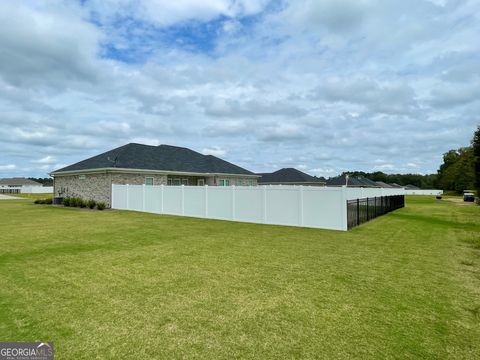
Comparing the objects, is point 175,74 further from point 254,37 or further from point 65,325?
point 65,325

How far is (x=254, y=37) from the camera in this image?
642 inches

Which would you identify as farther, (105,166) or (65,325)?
(105,166)

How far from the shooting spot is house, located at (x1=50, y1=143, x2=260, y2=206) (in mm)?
23656

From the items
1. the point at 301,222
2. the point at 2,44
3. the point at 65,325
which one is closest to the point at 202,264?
the point at 65,325

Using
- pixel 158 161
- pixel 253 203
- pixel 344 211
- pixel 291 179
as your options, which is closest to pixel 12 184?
pixel 158 161

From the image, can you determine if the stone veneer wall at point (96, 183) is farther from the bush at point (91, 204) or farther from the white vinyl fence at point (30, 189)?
the white vinyl fence at point (30, 189)

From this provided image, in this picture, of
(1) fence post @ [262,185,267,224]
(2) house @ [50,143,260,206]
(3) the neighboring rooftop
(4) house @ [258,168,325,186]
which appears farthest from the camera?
(3) the neighboring rooftop

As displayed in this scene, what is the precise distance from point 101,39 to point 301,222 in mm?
13608

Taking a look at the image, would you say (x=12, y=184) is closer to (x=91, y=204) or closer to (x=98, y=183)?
(x=98, y=183)

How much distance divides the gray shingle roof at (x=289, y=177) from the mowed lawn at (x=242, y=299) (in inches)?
1276

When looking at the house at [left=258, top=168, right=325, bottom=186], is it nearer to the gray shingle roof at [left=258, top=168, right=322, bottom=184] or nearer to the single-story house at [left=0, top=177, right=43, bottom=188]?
the gray shingle roof at [left=258, top=168, right=322, bottom=184]

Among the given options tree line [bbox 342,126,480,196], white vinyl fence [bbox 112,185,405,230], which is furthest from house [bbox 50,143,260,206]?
tree line [bbox 342,126,480,196]

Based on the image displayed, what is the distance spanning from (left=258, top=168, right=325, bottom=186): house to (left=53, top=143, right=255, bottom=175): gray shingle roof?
11176 millimetres

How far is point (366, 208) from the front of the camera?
51.7 feet
